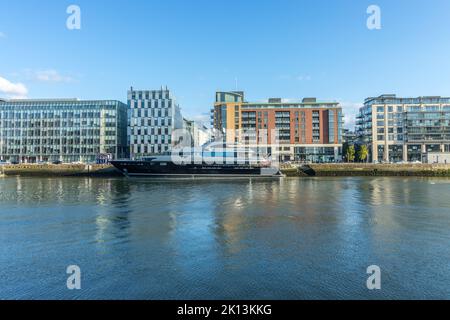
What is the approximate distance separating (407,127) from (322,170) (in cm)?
5961

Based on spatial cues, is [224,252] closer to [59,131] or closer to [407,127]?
[59,131]

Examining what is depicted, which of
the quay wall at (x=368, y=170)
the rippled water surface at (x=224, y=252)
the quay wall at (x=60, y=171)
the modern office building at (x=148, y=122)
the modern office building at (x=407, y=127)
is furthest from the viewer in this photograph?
the modern office building at (x=407, y=127)

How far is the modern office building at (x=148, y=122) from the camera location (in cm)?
11144

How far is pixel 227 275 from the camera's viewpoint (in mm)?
Answer: 11461

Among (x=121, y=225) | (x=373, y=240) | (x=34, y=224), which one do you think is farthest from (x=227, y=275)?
(x=34, y=224)

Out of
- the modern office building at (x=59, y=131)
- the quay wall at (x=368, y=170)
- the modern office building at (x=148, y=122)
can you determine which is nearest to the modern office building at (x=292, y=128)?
the modern office building at (x=148, y=122)

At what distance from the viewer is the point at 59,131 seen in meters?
114

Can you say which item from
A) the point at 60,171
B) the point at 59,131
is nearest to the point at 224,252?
the point at 60,171

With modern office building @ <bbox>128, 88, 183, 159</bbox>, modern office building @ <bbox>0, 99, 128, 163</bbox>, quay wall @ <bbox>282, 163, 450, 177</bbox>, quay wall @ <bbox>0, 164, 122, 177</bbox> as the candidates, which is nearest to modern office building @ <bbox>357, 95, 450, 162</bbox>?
quay wall @ <bbox>282, 163, 450, 177</bbox>

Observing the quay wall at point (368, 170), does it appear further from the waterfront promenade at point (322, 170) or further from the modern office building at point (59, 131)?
the modern office building at point (59, 131)

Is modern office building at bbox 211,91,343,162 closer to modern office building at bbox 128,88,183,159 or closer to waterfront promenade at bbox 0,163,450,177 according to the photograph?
modern office building at bbox 128,88,183,159

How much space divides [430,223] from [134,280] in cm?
1924

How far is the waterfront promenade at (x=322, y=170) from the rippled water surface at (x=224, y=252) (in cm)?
5431
